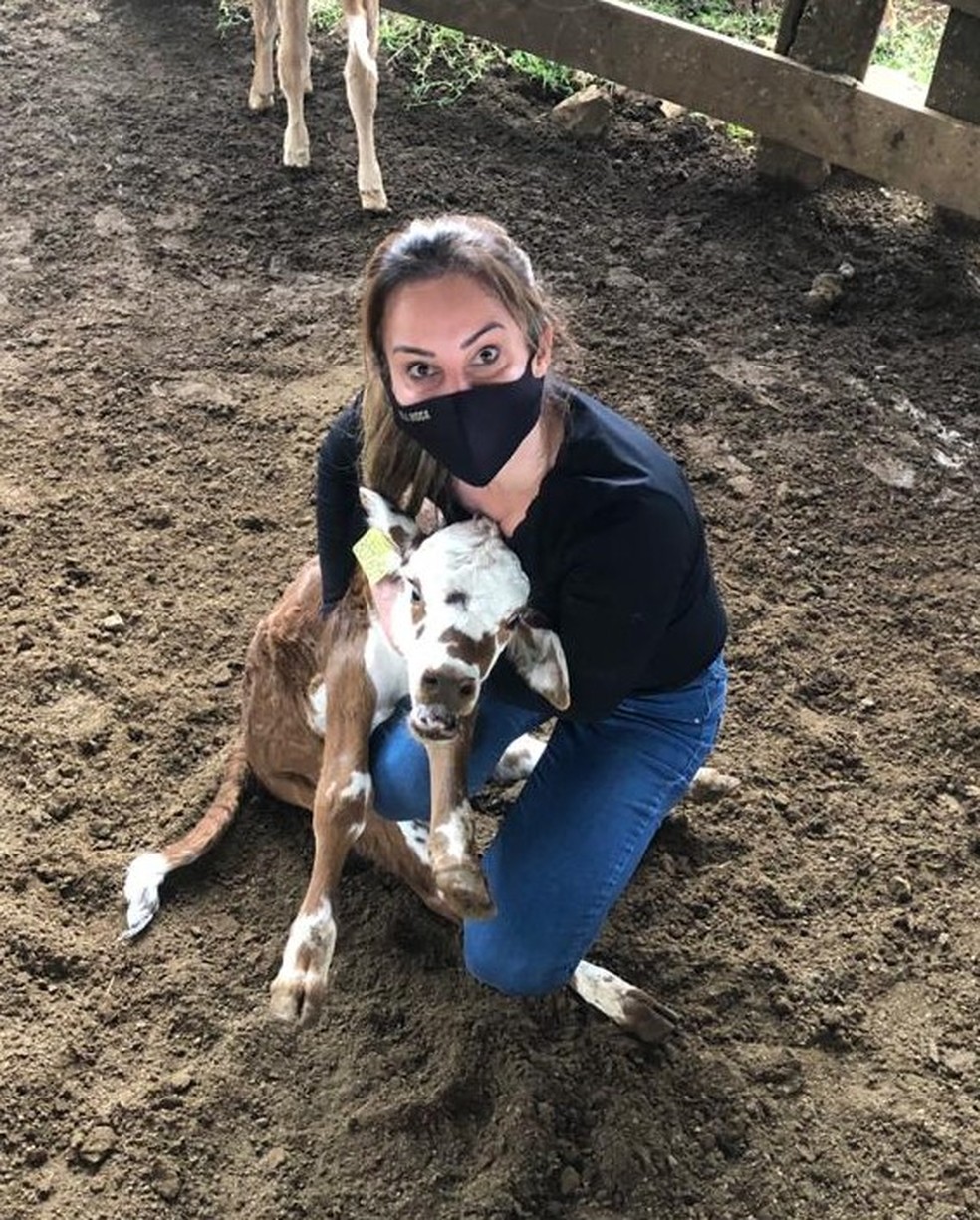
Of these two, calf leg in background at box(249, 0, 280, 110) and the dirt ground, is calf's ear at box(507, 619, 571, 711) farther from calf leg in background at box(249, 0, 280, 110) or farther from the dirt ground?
calf leg in background at box(249, 0, 280, 110)

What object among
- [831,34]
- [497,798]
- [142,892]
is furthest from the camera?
[831,34]

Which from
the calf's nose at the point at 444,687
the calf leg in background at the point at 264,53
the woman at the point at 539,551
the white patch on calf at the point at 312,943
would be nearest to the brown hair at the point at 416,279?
the woman at the point at 539,551

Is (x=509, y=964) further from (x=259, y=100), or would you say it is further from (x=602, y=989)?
(x=259, y=100)

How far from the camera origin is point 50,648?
147 inches

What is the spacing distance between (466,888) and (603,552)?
24.6 inches

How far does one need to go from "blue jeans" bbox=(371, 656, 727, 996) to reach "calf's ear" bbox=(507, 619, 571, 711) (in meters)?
0.34

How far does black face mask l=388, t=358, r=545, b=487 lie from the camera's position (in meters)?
2.27

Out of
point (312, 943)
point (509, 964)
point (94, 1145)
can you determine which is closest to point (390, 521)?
point (312, 943)

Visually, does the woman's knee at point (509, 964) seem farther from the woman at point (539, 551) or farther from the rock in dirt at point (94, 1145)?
the rock in dirt at point (94, 1145)

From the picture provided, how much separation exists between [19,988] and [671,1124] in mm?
1405

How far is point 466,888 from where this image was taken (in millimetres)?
2322

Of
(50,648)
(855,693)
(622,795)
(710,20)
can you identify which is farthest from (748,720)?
(710,20)

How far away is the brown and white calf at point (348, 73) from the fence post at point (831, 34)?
1.59m

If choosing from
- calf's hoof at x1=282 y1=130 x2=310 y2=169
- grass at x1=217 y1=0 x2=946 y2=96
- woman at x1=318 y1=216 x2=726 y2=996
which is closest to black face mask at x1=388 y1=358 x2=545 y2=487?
woman at x1=318 y1=216 x2=726 y2=996
